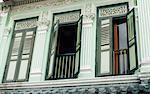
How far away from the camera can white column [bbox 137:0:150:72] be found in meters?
7.35

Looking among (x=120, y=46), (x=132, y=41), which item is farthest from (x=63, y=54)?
(x=132, y=41)

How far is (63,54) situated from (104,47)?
132 centimetres

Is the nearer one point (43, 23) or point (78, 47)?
point (78, 47)

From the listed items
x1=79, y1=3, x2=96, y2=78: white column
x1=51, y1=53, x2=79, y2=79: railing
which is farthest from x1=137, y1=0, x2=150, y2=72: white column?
x1=51, y1=53, x2=79, y2=79: railing

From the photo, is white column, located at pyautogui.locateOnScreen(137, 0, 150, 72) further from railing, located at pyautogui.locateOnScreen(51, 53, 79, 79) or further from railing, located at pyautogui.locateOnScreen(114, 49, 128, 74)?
railing, located at pyautogui.locateOnScreen(51, 53, 79, 79)

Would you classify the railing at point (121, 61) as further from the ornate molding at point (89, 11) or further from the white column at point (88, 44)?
the ornate molding at point (89, 11)

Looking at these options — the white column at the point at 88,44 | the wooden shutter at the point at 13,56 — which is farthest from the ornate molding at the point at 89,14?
the wooden shutter at the point at 13,56

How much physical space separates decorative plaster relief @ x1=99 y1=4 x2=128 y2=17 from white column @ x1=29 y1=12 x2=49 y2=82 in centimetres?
179

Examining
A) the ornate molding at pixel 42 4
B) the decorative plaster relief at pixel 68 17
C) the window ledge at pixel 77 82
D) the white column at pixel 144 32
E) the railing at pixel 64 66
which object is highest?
the ornate molding at pixel 42 4

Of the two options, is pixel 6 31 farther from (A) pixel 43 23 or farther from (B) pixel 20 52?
(A) pixel 43 23

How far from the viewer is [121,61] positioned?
8.01 metres

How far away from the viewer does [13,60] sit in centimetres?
923

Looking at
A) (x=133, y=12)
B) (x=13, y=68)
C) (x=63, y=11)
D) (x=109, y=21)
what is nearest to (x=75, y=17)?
(x=63, y=11)

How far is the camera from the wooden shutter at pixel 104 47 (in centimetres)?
793
